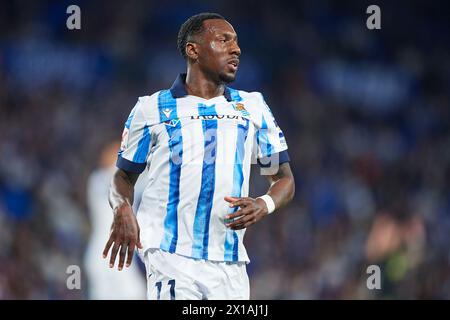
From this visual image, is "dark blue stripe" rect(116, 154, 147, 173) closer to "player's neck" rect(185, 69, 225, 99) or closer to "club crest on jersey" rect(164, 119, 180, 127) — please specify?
"club crest on jersey" rect(164, 119, 180, 127)

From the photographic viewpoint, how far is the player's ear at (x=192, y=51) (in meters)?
5.59

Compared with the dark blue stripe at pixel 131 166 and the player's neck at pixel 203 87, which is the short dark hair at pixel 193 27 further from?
the dark blue stripe at pixel 131 166

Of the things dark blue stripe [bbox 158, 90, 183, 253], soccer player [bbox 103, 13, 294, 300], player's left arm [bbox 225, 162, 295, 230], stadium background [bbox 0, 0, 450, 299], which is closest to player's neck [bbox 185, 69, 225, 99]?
soccer player [bbox 103, 13, 294, 300]

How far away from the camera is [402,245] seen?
1048 centimetres

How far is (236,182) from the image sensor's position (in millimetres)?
5281

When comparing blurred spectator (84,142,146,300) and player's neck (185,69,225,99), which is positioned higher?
player's neck (185,69,225,99)

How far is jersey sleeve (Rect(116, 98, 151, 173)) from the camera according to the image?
Answer: 17.7 feet

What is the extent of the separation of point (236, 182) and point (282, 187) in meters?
0.31

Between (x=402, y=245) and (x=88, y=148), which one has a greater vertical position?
(x=88, y=148)

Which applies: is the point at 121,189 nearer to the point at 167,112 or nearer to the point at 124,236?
the point at 124,236

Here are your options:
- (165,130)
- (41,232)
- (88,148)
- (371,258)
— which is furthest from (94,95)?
(165,130)

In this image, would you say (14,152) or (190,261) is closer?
(190,261)

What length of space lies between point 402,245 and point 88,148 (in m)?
4.38

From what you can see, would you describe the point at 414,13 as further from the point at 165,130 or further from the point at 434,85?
the point at 165,130
